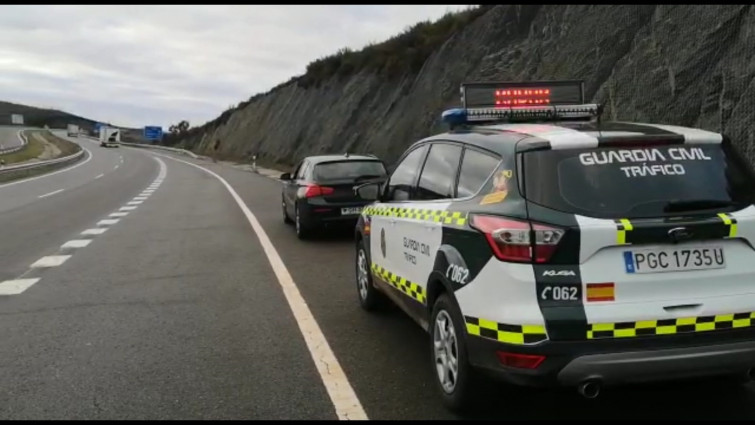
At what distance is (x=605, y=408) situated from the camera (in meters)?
4.08

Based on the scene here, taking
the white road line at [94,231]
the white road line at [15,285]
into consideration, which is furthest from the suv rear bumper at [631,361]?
the white road line at [94,231]

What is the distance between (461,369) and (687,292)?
1.24m

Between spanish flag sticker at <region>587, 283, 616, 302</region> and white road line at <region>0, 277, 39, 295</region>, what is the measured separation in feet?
21.1

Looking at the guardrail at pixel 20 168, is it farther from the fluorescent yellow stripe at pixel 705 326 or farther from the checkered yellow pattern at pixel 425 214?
the fluorescent yellow stripe at pixel 705 326

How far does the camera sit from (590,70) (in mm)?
16500

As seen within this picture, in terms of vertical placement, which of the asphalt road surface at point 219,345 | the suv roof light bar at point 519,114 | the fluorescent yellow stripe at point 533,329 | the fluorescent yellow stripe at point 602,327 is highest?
Result: the suv roof light bar at point 519,114

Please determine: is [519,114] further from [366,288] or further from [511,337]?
[511,337]

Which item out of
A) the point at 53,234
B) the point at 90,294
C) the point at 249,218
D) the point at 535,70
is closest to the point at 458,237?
the point at 90,294

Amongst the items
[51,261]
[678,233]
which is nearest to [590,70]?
[51,261]

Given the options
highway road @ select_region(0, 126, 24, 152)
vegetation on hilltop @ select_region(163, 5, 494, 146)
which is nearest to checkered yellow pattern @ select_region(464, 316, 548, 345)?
vegetation on hilltop @ select_region(163, 5, 494, 146)

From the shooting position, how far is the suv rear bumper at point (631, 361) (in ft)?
11.2

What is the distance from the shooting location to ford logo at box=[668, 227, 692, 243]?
3479 mm

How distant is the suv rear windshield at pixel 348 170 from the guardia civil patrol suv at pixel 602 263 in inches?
301

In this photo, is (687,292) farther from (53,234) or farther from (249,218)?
(249,218)
